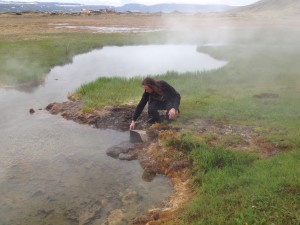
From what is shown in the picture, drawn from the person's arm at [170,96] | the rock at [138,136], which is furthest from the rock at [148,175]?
the person's arm at [170,96]

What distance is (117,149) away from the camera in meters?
9.09

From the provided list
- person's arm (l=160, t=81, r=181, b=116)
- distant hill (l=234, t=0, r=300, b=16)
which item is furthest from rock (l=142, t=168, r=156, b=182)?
distant hill (l=234, t=0, r=300, b=16)

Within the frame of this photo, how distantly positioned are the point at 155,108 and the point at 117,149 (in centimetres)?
174

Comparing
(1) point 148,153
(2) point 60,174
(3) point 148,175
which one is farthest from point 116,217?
(1) point 148,153

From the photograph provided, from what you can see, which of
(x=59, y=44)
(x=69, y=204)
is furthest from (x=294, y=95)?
(x=59, y=44)

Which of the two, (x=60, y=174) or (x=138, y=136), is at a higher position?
(x=138, y=136)

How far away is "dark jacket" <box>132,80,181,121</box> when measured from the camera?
973cm

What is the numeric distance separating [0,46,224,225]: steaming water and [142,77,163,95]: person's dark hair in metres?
1.65

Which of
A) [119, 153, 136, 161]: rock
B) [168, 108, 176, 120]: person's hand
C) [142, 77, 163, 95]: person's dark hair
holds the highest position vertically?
[142, 77, 163, 95]: person's dark hair

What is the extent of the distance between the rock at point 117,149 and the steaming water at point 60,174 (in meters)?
0.21

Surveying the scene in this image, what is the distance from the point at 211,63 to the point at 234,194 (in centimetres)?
1694

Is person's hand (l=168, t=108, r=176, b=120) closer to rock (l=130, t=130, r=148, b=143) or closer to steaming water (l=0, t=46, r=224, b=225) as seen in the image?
rock (l=130, t=130, r=148, b=143)

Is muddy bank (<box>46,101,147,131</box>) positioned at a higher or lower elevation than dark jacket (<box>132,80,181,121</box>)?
lower

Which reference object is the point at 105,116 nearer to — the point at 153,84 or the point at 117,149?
the point at 117,149
